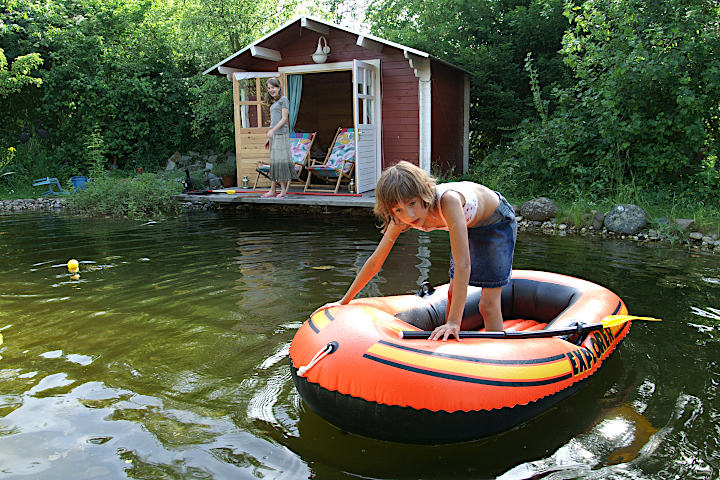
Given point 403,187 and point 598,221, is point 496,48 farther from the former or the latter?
point 403,187

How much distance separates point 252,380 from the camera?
328 centimetres

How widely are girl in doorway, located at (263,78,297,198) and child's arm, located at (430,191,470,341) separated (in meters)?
6.02

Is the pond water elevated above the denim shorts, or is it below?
below

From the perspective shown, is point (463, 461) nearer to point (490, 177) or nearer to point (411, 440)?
point (411, 440)

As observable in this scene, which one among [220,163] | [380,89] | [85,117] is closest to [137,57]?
[85,117]

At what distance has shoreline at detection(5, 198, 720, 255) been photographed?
693cm

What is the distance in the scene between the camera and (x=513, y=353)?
2662 mm

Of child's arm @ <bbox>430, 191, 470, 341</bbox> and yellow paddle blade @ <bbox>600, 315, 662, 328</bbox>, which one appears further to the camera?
yellow paddle blade @ <bbox>600, 315, 662, 328</bbox>

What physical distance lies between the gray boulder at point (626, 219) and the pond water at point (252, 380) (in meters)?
1.02

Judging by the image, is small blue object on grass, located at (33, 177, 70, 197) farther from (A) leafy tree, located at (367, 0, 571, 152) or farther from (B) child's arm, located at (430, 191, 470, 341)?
(B) child's arm, located at (430, 191, 470, 341)

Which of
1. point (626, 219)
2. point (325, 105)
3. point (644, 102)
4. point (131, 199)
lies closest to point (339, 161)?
point (325, 105)

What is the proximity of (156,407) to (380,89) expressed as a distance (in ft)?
26.7

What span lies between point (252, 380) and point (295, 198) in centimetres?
618

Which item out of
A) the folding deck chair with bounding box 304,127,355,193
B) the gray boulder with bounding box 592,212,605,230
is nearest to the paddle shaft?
the gray boulder with bounding box 592,212,605,230
